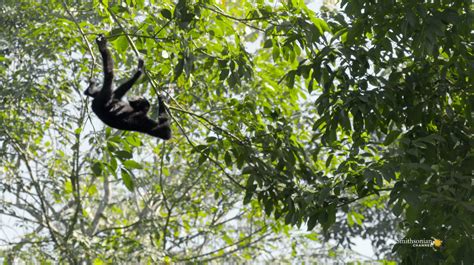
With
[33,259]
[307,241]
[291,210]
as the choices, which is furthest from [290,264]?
[291,210]

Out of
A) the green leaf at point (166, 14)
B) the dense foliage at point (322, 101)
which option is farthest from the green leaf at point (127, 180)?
the green leaf at point (166, 14)

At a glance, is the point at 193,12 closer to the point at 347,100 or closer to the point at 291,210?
the point at 347,100

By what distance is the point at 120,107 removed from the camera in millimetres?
6730

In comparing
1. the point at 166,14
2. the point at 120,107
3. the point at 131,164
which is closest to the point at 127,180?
the point at 131,164

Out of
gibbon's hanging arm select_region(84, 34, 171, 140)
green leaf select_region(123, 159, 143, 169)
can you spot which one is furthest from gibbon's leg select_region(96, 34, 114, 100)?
green leaf select_region(123, 159, 143, 169)

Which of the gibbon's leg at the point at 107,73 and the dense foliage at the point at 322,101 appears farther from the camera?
the gibbon's leg at the point at 107,73

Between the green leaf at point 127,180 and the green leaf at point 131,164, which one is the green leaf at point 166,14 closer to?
the green leaf at point 131,164

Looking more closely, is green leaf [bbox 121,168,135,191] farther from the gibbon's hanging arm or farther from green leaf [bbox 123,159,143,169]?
the gibbon's hanging arm

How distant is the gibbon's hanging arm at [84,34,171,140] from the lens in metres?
6.21

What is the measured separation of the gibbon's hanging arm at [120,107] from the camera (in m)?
6.21

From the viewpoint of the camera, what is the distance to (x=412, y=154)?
485cm

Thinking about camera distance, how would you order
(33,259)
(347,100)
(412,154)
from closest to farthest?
(412,154)
(347,100)
(33,259)

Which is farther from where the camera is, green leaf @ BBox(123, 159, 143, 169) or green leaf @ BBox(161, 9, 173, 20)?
green leaf @ BBox(123, 159, 143, 169)

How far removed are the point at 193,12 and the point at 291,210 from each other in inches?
72.9
